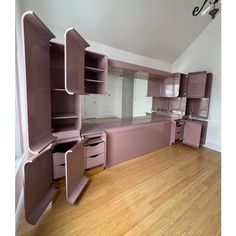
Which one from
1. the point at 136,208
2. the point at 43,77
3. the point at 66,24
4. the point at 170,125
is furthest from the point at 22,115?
the point at 170,125

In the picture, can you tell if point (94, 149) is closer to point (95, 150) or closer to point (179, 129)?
point (95, 150)

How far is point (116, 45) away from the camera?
324 cm

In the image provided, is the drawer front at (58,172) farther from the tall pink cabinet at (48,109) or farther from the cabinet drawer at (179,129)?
the cabinet drawer at (179,129)

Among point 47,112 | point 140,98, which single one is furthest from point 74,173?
point 140,98

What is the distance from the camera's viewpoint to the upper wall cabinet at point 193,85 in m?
3.36

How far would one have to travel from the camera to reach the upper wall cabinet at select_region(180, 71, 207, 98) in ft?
11.0

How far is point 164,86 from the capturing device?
12.5 ft

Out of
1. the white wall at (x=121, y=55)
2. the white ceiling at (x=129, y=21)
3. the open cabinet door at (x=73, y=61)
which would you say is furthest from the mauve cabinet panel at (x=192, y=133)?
the open cabinet door at (x=73, y=61)

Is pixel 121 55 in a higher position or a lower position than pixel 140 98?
higher

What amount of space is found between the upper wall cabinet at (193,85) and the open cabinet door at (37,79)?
331cm

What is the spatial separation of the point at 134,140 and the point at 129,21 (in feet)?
8.01

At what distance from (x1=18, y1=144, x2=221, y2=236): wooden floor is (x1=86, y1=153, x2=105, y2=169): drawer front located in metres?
0.21
